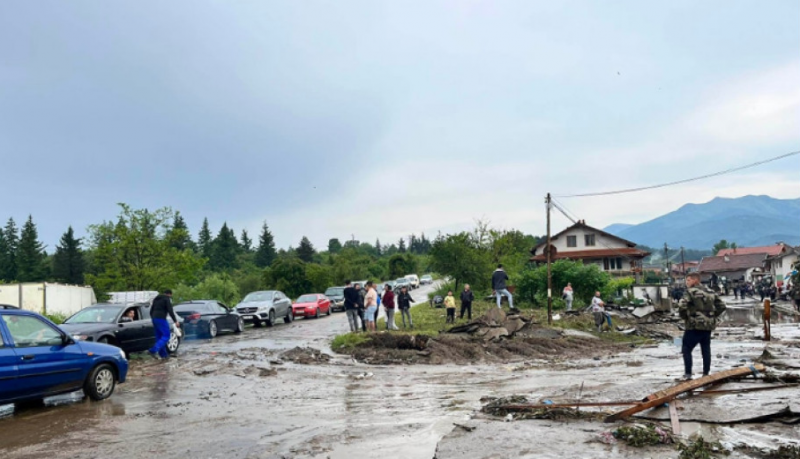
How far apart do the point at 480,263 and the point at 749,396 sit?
34.8 meters

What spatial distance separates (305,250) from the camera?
341 feet

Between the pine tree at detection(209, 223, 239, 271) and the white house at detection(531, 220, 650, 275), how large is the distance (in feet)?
193

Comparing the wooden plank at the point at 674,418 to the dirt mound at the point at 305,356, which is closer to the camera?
the wooden plank at the point at 674,418

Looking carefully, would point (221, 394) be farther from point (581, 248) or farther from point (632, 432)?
point (581, 248)

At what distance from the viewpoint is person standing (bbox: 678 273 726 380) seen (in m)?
9.97

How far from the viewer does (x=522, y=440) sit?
6.21 m

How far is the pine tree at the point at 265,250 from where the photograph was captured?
109500mm

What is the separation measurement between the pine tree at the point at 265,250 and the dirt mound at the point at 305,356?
3718 inches

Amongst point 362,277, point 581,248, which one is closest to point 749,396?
point 581,248

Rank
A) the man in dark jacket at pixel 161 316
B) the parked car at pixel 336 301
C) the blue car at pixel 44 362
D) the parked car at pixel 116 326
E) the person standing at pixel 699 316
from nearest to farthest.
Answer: the blue car at pixel 44 362
the person standing at pixel 699 316
the parked car at pixel 116 326
the man in dark jacket at pixel 161 316
the parked car at pixel 336 301

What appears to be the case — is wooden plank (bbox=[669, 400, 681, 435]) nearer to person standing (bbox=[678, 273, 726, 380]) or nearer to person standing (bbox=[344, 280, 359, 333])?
person standing (bbox=[678, 273, 726, 380])

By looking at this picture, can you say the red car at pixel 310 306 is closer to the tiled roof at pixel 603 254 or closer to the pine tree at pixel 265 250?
the tiled roof at pixel 603 254

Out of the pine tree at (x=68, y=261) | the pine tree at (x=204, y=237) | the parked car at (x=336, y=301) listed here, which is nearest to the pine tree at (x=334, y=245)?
the pine tree at (x=204, y=237)

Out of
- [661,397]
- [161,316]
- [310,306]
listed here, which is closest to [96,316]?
[161,316]
